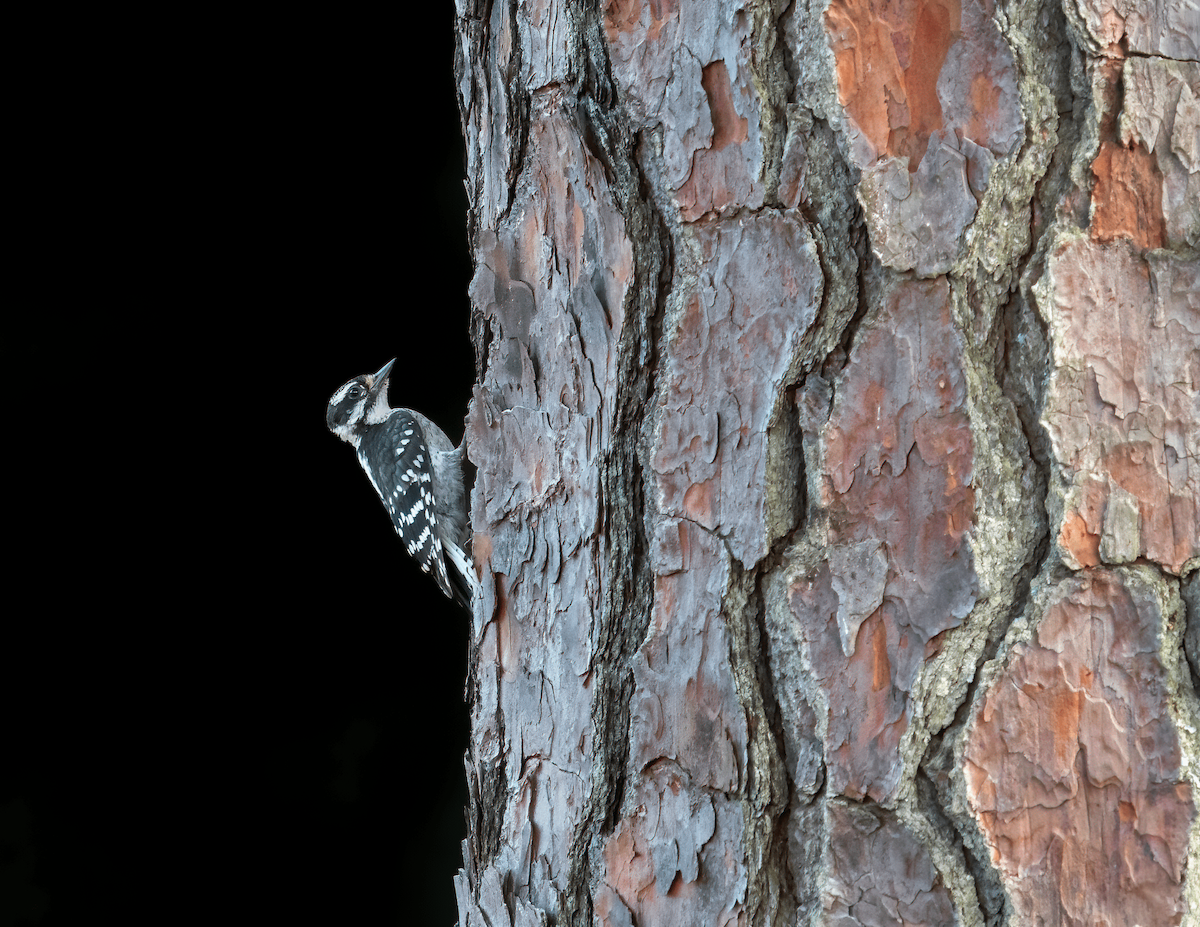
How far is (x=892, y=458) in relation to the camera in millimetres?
528

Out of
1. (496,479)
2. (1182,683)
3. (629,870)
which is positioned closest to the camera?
(1182,683)

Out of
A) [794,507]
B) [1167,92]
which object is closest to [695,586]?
[794,507]

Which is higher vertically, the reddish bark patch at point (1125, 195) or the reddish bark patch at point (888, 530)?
the reddish bark patch at point (1125, 195)

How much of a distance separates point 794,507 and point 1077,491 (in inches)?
5.4

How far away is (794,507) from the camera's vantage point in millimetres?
549

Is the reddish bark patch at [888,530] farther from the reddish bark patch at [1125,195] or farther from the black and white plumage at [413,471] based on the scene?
the black and white plumage at [413,471]

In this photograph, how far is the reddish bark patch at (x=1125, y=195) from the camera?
502 mm

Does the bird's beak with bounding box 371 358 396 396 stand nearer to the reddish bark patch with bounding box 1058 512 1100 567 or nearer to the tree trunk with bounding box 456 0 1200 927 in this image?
the tree trunk with bounding box 456 0 1200 927

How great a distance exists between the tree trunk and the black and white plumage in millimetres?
986

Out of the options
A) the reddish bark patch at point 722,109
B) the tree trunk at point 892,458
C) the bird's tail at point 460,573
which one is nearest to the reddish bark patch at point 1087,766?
the tree trunk at point 892,458

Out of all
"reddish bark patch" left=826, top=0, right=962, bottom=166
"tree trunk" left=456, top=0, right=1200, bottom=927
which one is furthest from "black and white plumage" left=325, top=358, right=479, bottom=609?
"reddish bark patch" left=826, top=0, right=962, bottom=166

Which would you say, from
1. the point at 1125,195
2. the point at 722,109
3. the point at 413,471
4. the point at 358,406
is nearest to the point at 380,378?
the point at 358,406

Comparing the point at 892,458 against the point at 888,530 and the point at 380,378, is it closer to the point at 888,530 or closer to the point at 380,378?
the point at 888,530

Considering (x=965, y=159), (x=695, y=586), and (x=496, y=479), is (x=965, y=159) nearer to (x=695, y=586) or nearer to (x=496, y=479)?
(x=695, y=586)
